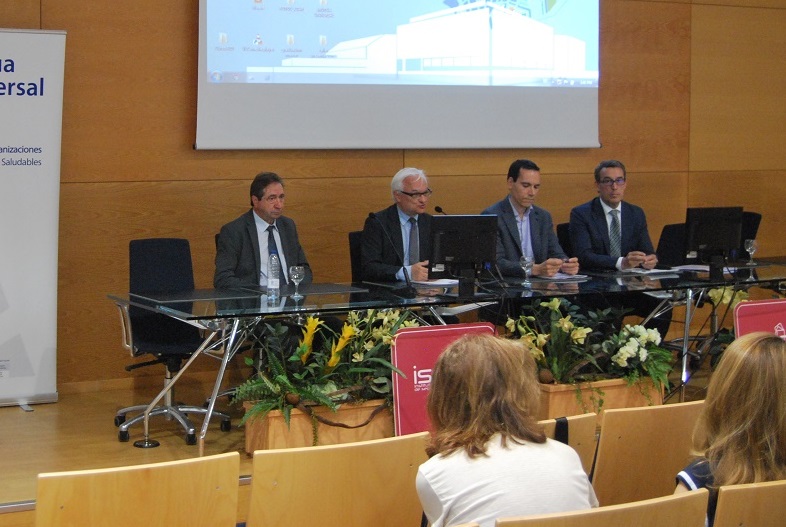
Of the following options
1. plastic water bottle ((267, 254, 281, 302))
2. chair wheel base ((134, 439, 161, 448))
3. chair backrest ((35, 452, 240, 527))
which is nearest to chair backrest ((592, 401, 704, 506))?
chair backrest ((35, 452, 240, 527))

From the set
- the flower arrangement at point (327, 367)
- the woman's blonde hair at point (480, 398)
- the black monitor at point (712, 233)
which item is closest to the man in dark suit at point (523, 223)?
the black monitor at point (712, 233)

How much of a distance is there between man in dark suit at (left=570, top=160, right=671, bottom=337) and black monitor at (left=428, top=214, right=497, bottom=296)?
1359mm

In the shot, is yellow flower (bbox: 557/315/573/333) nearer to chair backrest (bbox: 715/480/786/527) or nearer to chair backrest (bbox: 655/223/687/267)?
chair backrest (bbox: 655/223/687/267)

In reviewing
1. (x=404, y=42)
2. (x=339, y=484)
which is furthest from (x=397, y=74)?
(x=339, y=484)

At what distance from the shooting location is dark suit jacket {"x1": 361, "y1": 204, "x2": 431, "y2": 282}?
17.3 ft

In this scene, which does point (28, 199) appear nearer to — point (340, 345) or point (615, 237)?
point (340, 345)

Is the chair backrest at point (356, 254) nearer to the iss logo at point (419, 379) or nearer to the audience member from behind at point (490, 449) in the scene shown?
the iss logo at point (419, 379)

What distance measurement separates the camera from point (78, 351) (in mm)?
5777

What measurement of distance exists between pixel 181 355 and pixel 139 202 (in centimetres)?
139

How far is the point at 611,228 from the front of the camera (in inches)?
236

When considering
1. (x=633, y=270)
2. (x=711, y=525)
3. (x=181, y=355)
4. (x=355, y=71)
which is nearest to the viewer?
(x=711, y=525)

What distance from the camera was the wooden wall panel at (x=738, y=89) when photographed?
7441 millimetres

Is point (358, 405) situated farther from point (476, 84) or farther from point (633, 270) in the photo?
point (476, 84)

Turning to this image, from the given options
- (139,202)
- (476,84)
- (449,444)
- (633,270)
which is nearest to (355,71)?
(476,84)
